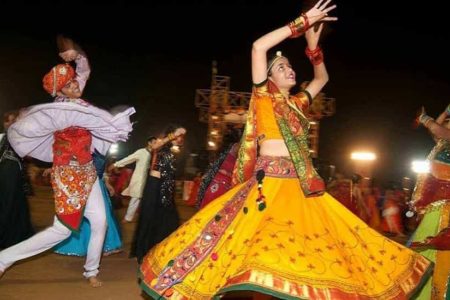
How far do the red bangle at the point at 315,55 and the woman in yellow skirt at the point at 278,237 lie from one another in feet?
0.43

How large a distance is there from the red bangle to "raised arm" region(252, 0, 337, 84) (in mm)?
428

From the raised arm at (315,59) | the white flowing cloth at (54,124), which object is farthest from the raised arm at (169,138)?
the raised arm at (315,59)

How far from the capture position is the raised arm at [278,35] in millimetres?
3166

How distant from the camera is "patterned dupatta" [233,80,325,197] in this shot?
3211mm

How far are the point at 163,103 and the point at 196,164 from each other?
1778 centimetres

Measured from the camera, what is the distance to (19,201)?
19.3 feet

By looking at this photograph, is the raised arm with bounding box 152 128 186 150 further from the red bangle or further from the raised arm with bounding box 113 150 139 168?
the red bangle

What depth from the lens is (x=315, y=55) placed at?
12.2 feet

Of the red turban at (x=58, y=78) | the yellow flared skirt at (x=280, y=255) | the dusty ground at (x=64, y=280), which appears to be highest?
the red turban at (x=58, y=78)

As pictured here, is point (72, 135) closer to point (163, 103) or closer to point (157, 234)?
point (157, 234)

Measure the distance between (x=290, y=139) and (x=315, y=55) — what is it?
859mm

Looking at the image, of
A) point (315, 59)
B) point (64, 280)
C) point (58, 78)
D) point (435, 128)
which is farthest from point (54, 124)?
point (435, 128)

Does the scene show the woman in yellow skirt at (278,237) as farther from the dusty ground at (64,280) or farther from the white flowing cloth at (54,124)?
the white flowing cloth at (54,124)

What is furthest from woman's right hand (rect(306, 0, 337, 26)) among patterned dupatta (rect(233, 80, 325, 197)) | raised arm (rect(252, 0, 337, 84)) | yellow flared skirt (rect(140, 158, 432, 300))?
yellow flared skirt (rect(140, 158, 432, 300))
